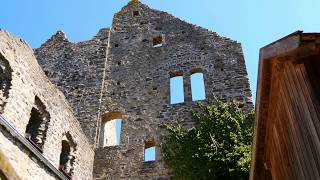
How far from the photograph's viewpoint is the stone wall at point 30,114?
8539 mm

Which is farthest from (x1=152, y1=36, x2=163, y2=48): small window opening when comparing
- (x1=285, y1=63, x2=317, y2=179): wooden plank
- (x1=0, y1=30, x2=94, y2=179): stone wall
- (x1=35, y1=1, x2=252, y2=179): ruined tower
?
(x1=285, y1=63, x2=317, y2=179): wooden plank

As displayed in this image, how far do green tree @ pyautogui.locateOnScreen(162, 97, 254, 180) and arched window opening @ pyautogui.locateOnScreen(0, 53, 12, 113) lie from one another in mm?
5090

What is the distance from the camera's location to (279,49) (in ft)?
14.3

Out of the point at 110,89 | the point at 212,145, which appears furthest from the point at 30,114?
the point at 110,89

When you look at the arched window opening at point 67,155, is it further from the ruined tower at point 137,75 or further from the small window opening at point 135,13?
the small window opening at point 135,13

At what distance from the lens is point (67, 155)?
37.0 feet

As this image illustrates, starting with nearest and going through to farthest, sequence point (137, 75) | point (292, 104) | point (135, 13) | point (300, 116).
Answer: point (300, 116) < point (292, 104) < point (137, 75) < point (135, 13)

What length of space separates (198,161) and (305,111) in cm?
718

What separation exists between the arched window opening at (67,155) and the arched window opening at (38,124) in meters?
1.14

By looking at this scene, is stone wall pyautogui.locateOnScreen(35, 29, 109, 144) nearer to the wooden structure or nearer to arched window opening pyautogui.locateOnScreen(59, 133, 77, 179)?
A: arched window opening pyautogui.locateOnScreen(59, 133, 77, 179)

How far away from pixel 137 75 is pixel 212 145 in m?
4.95

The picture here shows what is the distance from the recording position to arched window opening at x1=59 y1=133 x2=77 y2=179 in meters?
11.1

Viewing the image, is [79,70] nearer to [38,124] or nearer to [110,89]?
[110,89]

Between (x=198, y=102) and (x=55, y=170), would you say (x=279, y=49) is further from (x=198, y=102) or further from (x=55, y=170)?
(x=198, y=102)
